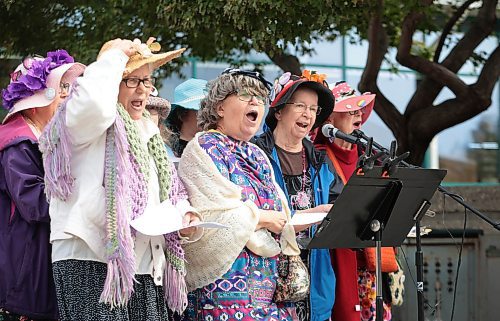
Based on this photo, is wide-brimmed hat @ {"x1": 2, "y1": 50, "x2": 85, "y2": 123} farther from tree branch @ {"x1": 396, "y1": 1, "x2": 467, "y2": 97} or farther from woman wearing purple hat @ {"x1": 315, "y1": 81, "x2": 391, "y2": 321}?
tree branch @ {"x1": 396, "y1": 1, "x2": 467, "y2": 97}

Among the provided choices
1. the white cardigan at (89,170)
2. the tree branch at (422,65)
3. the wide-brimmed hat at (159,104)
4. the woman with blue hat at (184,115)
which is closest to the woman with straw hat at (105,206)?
the white cardigan at (89,170)

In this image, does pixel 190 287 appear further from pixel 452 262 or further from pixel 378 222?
pixel 452 262

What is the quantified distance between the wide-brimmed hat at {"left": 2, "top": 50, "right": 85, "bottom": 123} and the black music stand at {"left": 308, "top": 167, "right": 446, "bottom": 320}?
1.48 meters

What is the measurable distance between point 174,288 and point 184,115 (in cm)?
194

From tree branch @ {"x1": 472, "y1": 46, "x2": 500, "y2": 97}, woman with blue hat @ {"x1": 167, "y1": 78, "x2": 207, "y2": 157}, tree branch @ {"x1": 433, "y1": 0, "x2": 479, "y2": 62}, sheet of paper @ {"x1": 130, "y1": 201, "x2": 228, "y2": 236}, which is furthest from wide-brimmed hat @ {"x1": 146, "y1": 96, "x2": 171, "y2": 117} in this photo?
tree branch @ {"x1": 433, "y1": 0, "x2": 479, "y2": 62}

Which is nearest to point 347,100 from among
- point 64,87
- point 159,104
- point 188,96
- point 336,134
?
point 336,134

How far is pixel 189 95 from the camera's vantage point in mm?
5992

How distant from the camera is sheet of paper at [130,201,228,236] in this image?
4094 millimetres

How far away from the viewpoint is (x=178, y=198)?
4492 millimetres

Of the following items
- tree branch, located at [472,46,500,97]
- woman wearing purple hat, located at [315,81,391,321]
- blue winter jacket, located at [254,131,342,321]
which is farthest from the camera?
tree branch, located at [472,46,500,97]

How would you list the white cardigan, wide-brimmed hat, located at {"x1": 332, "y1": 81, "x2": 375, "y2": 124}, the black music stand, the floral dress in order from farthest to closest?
wide-brimmed hat, located at {"x1": 332, "y1": 81, "x2": 375, "y2": 124} < the black music stand < the floral dress < the white cardigan

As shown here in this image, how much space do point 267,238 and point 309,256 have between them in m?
0.71

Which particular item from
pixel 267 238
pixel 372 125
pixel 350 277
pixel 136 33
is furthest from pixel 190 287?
pixel 372 125

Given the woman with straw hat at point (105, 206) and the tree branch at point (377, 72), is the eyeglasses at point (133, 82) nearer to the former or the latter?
the woman with straw hat at point (105, 206)
